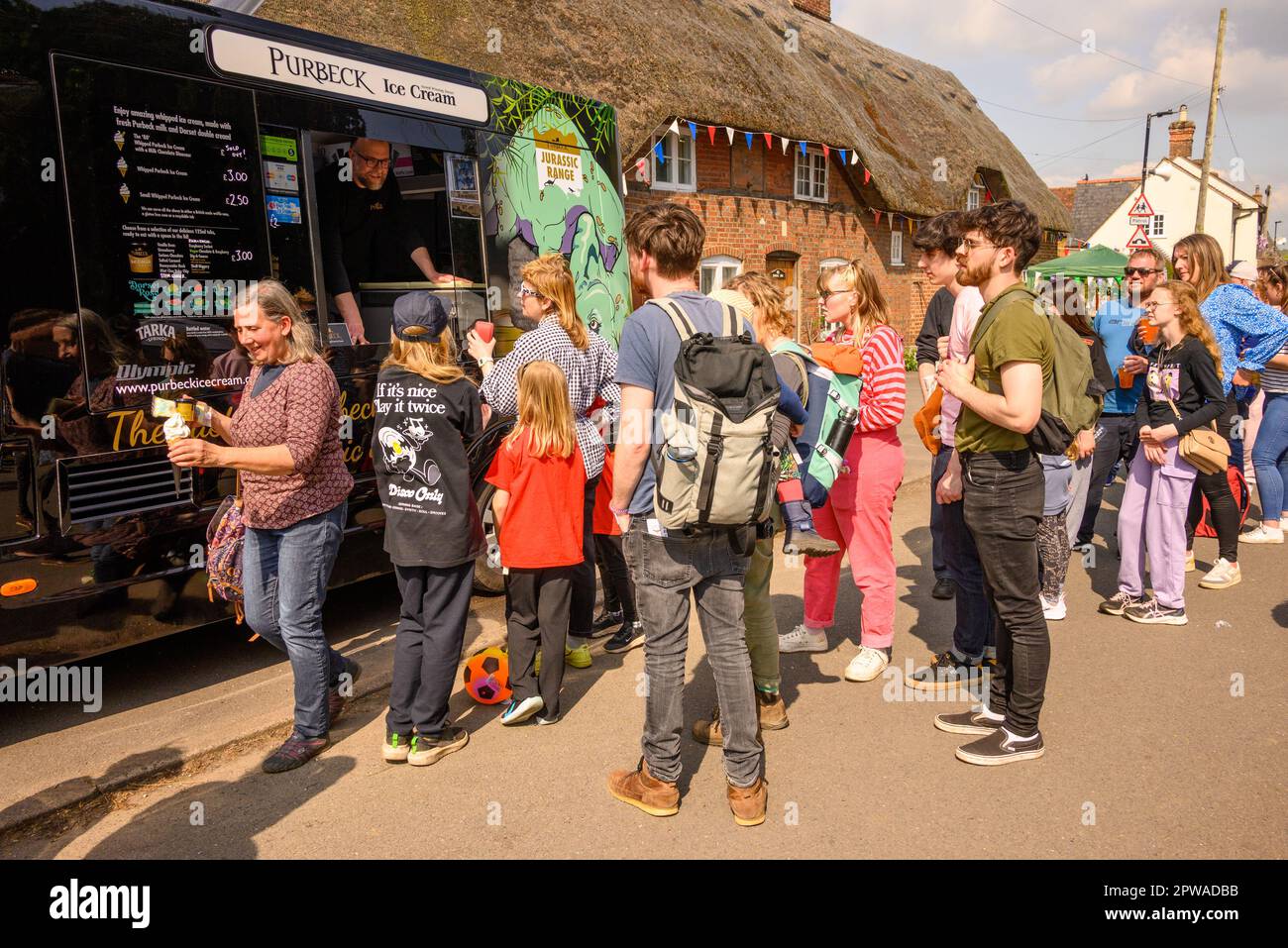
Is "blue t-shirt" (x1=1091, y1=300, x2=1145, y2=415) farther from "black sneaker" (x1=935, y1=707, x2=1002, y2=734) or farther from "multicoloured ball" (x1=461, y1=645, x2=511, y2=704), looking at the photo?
"multicoloured ball" (x1=461, y1=645, x2=511, y2=704)

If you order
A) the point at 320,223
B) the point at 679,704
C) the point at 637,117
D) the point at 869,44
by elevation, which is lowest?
the point at 679,704

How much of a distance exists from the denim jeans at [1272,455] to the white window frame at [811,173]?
13.0 metres

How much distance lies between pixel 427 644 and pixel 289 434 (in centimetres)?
100

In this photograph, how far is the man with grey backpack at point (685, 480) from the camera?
2898mm

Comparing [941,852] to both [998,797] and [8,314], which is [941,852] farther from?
[8,314]

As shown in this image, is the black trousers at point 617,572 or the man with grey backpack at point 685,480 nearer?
the man with grey backpack at point 685,480

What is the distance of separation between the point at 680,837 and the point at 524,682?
3.86 ft

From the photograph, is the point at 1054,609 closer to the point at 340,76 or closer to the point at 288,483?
the point at 288,483

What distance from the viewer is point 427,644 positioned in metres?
3.76

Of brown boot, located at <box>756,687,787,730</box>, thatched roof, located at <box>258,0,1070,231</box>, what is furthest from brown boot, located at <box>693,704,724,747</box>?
thatched roof, located at <box>258,0,1070,231</box>

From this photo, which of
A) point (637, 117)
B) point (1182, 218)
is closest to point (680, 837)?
point (637, 117)

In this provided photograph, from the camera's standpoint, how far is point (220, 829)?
131 inches

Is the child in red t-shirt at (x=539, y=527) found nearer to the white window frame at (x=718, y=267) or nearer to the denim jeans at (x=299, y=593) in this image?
the denim jeans at (x=299, y=593)

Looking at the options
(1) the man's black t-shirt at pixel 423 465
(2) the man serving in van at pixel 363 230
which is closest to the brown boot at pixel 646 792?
(1) the man's black t-shirt at pixel 423 465
